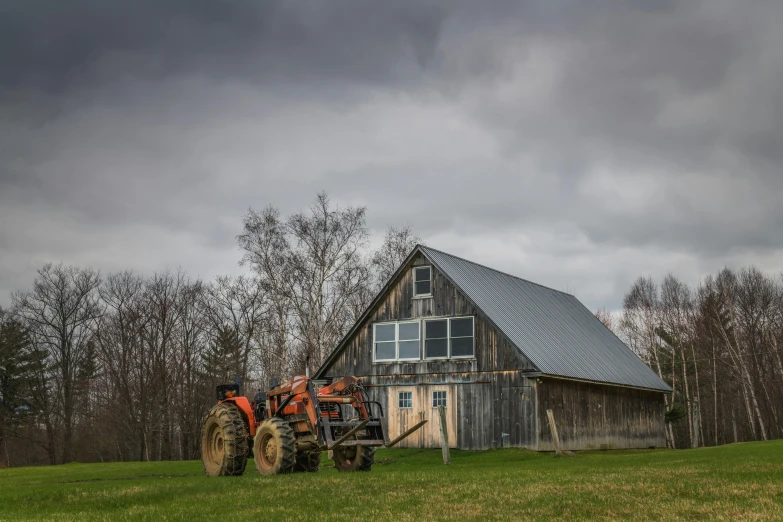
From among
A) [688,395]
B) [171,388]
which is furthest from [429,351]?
[688,395]

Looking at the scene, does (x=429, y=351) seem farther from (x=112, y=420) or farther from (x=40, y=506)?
(x=112, y=420)

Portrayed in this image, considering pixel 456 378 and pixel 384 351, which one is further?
pixel 384 351

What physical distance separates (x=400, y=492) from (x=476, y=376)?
62.7 ft

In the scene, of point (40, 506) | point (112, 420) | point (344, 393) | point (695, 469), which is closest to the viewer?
point (40, 506)

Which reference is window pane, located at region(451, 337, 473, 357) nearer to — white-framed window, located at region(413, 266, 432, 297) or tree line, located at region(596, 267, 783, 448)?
white-framed window, located at region(413, 266, 432, 297)

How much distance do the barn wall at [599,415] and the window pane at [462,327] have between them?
378 cm

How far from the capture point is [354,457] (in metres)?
21.0

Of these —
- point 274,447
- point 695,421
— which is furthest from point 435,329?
point 695,421

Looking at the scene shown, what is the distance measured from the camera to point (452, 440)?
105 feet

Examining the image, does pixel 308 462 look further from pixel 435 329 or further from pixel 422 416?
pixel 435 329

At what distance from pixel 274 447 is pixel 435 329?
50.1ft

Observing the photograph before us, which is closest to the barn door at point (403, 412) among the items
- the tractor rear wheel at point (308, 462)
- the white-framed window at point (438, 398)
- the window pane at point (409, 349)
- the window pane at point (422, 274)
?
the white-framed window at point (438, 398)

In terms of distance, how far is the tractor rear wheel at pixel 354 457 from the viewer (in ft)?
67.5

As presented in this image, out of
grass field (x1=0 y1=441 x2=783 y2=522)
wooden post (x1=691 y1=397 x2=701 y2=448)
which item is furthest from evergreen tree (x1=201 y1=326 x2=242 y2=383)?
grass field (x1=0 y1=441 x2=783 y2=522)
